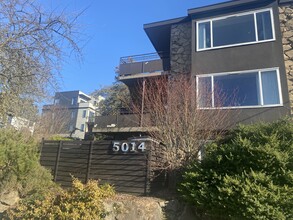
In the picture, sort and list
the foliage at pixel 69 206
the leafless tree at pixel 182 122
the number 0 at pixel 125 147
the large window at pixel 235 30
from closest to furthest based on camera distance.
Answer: the foliage at pixel 69 206 → the leafless tree at pixel 182 122 → the number 0 at pixel 125 147 → the large window at pixel 235 30

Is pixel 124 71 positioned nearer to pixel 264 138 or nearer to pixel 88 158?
pixel 88 158

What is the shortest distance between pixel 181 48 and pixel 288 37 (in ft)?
17.2

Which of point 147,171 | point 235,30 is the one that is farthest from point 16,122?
point 235,30

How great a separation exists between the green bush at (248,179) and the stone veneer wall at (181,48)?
7.16 m

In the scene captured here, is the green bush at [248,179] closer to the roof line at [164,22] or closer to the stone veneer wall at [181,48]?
the stone veneer wall at [181,48]

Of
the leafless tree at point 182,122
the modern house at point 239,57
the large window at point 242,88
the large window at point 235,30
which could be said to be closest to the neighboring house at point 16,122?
the leafless tree at point 182,122

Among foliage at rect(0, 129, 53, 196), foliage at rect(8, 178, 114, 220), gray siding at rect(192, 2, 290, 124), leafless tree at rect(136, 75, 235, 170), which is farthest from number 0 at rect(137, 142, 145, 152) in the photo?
gray siding at rect(192, 2, 290, 124)

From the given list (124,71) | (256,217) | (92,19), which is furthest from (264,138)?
(124,71)

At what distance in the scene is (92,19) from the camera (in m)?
7.02

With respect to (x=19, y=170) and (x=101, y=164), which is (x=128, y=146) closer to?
(x=101, y=164)

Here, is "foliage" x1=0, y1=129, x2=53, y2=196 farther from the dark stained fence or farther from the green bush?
the green bush

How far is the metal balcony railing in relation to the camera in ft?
51.1

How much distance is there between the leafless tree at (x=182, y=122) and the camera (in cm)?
838

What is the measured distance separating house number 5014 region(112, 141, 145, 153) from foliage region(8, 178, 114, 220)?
6.09 ft
